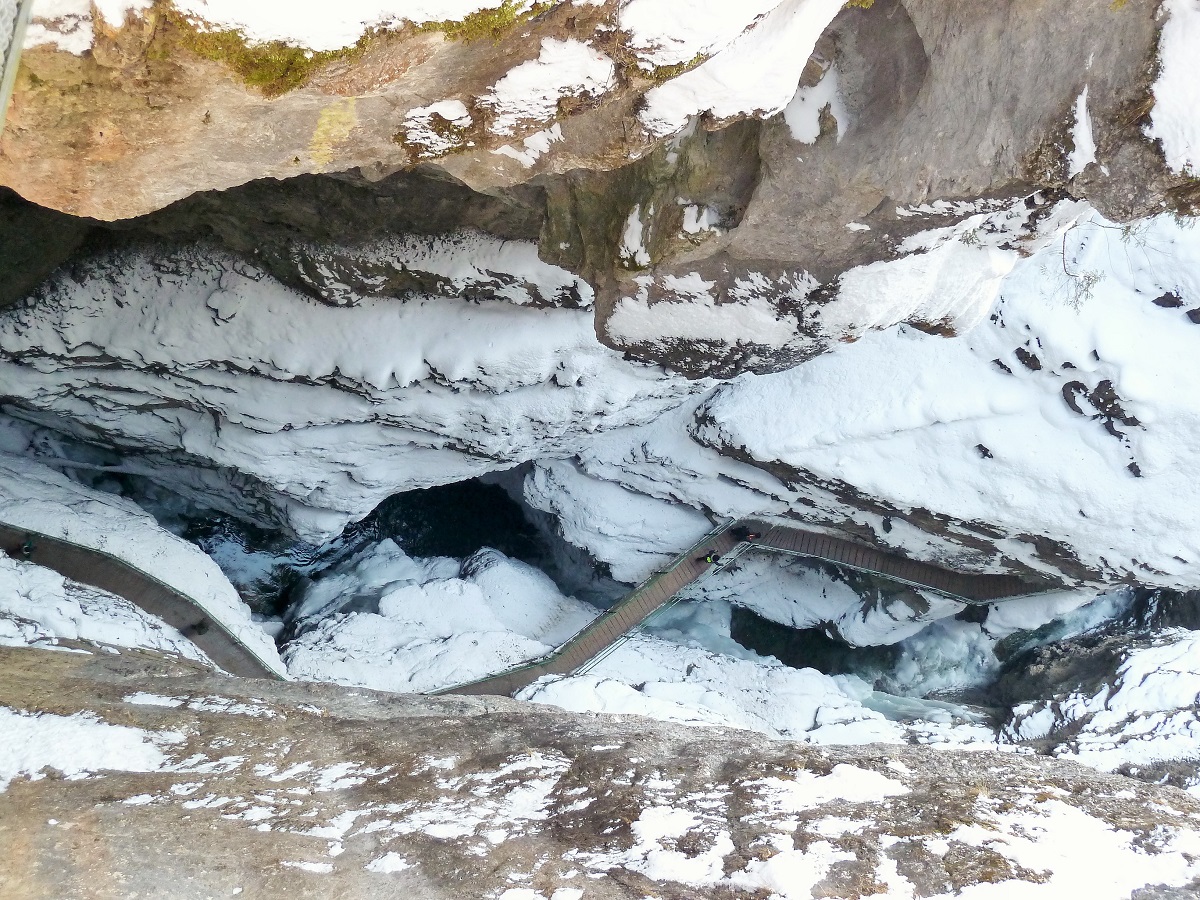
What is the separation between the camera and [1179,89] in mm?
2434

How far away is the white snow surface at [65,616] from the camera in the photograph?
4438 millimetres

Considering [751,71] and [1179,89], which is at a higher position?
[751,71]

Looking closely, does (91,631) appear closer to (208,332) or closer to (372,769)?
(208,332)

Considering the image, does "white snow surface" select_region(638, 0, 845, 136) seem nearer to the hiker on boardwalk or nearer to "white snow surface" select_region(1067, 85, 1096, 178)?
"white snow surface" select_region(1067, 85, 1096, 178)

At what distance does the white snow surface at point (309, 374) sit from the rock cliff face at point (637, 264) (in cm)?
3

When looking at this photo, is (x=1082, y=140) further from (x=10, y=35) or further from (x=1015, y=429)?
(x=1015, y=429)

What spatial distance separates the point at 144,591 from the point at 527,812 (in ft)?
15.3

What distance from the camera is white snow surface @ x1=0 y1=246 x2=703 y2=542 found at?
5930 millimetres

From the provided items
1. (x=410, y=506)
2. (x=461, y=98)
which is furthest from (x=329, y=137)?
(x=410, y=506)

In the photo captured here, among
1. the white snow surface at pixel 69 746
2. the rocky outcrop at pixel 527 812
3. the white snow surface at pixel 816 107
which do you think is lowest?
the rocky outcrop at pixel 527 812

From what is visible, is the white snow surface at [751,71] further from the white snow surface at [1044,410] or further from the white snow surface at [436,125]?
the white snow surface at [1044,410]

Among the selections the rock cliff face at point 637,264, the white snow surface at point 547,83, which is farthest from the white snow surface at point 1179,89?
the white snow surface at point 547,83

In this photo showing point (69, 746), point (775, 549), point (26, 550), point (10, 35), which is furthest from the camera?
point (775, 549)

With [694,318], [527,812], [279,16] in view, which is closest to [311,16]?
[279,16]
